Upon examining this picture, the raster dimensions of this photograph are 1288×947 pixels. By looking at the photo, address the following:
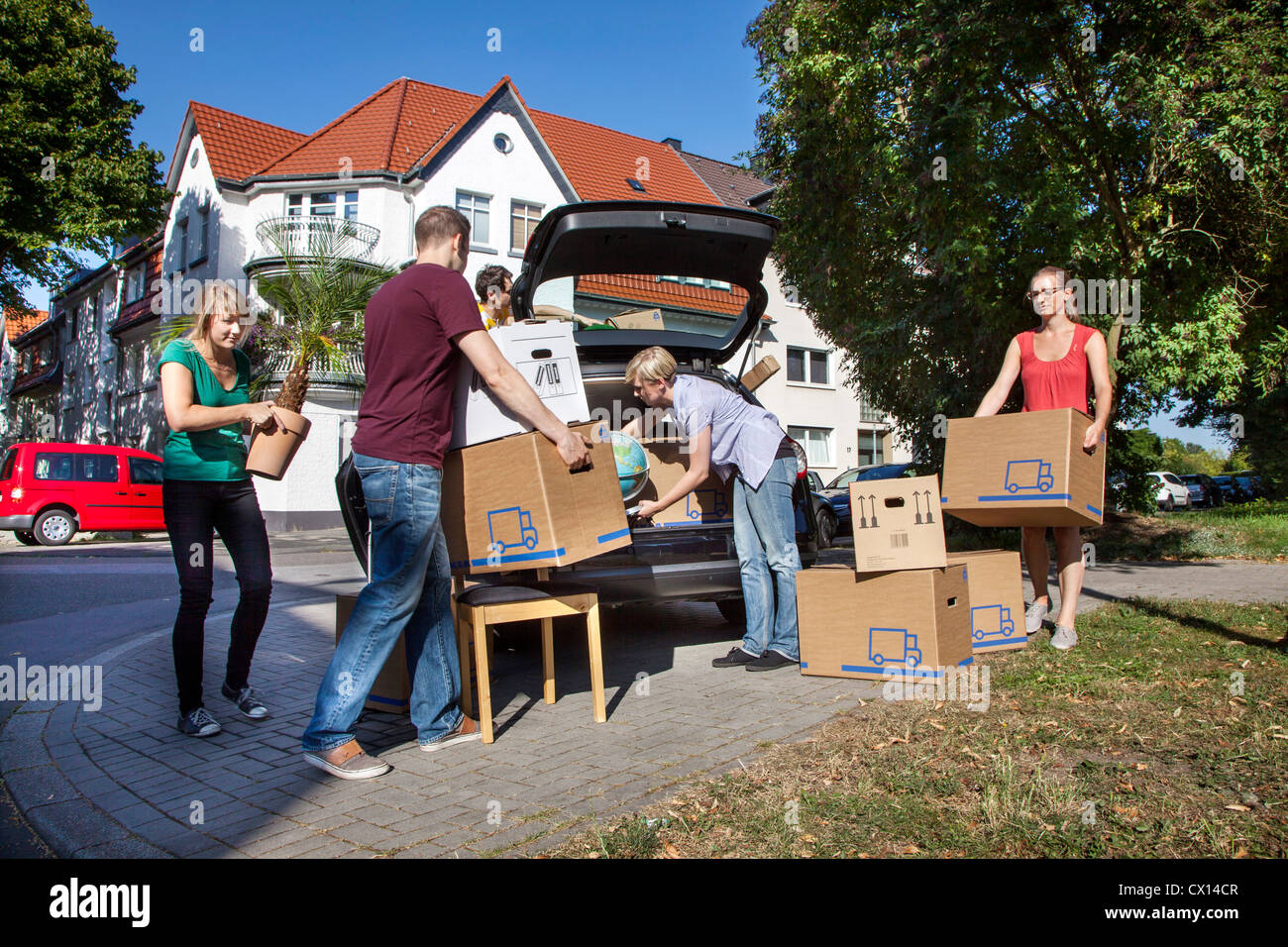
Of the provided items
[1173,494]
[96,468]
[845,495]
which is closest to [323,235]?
[96,468]

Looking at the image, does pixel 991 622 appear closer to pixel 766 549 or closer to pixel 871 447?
pixel 766 549

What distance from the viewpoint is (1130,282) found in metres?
10.1

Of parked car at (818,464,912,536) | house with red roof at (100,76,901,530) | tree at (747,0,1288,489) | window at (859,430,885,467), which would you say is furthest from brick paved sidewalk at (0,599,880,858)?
window at (859,430,885,467)

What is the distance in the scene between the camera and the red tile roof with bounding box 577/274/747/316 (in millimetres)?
25672

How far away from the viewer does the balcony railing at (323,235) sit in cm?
2202

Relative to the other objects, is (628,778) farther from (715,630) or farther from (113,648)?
(113,648)

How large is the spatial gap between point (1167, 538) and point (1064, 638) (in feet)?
27.7

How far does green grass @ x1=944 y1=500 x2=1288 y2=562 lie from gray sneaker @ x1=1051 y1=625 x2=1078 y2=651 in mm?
5698

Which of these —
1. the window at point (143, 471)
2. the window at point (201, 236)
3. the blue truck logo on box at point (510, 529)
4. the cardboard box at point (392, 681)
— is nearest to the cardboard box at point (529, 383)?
the blue truck logo on box at point (510, 529)

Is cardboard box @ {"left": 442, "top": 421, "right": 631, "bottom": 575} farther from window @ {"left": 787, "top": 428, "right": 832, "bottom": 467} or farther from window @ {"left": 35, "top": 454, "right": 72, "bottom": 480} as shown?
window @ {"left": 787, "top": 428, "right": 832, "bottom": 467}

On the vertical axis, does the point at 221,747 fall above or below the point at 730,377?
below
